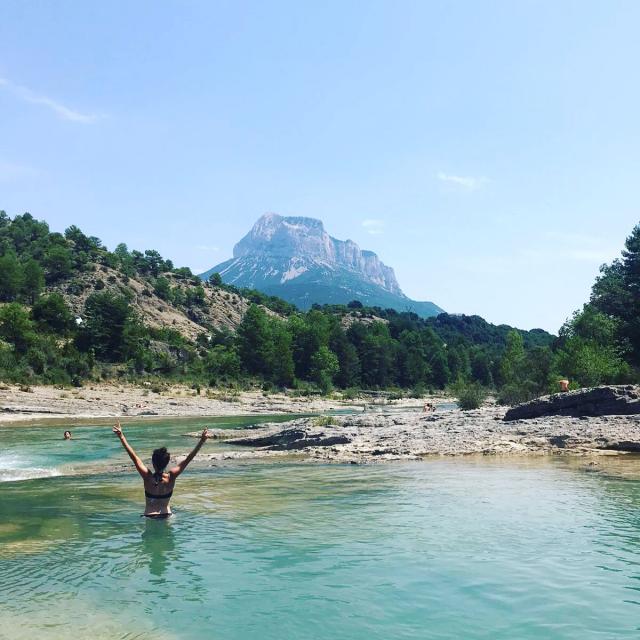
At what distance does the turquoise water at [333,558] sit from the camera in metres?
9.12

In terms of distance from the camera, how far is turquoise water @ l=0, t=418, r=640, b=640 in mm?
9117

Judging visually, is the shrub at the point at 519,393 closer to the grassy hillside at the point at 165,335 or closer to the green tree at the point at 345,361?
the grassy hillside at the point at 165,335

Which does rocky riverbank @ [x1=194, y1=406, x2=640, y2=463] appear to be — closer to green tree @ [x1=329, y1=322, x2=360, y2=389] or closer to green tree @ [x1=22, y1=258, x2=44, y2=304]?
green tree @ [x1=22, y1=258, x2=44, y2=304]

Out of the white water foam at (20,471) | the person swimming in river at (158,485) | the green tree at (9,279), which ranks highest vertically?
the green tree at (9,279)

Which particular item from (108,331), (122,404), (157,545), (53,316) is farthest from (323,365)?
(157,545)

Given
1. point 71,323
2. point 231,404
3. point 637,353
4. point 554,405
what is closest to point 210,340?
point 71,323

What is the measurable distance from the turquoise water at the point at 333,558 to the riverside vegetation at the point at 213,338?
131 feet

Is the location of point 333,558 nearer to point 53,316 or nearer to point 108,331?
point 108,331

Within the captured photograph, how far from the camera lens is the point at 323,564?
38.9 ft

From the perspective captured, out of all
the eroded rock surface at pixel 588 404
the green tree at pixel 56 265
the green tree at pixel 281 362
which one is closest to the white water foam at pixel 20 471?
the eroded rock surface at pixel 588 404

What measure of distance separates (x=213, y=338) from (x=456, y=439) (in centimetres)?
10795

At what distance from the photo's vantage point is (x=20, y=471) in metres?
25.0

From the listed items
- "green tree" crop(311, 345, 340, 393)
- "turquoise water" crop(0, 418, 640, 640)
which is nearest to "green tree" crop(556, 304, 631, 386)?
"turquoise water" crop(0, 418, 640, 640)

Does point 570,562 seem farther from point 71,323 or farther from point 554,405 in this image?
point 71,323
